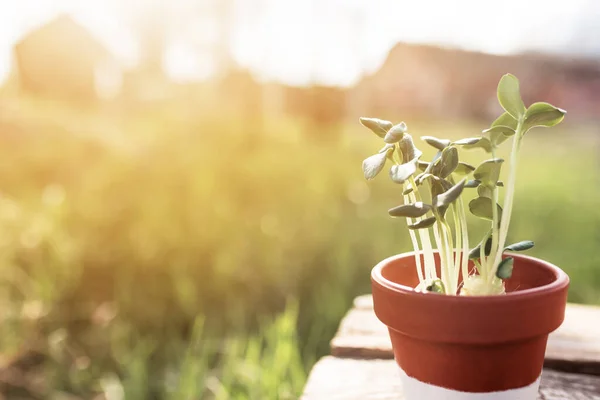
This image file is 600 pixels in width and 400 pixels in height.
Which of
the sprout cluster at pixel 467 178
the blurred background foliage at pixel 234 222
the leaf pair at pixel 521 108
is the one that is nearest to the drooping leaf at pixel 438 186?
the sprout cluster at pixel 467 178

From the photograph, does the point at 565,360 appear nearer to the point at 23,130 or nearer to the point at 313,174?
the point at 313,174

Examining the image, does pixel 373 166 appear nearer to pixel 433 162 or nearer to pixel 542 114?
pixel 433 162

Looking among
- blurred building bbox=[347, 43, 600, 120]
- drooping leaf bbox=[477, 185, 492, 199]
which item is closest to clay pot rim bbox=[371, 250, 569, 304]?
drooping leaf bbox=[477, 185, 492, 199]

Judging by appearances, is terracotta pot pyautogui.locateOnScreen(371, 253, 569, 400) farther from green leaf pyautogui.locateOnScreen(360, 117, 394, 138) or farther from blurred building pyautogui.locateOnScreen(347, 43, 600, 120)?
blurred building pyautogui.locateOnScreen(347, 43, 600, 120)

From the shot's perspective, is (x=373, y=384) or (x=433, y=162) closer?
(x=433, y=162)

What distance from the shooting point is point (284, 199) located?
7.71ft

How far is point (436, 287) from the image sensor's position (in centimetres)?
67

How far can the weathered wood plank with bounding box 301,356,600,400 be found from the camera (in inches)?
29.7

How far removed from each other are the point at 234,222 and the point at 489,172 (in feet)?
5.32

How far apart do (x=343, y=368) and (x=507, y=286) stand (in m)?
0.28

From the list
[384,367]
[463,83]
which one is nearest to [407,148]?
[384,367]

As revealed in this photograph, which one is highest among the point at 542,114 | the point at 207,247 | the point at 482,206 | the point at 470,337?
the point at 542,114

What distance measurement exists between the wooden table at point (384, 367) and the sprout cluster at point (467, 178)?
0.19m

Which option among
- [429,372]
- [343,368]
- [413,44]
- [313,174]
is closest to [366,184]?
[313,174]
